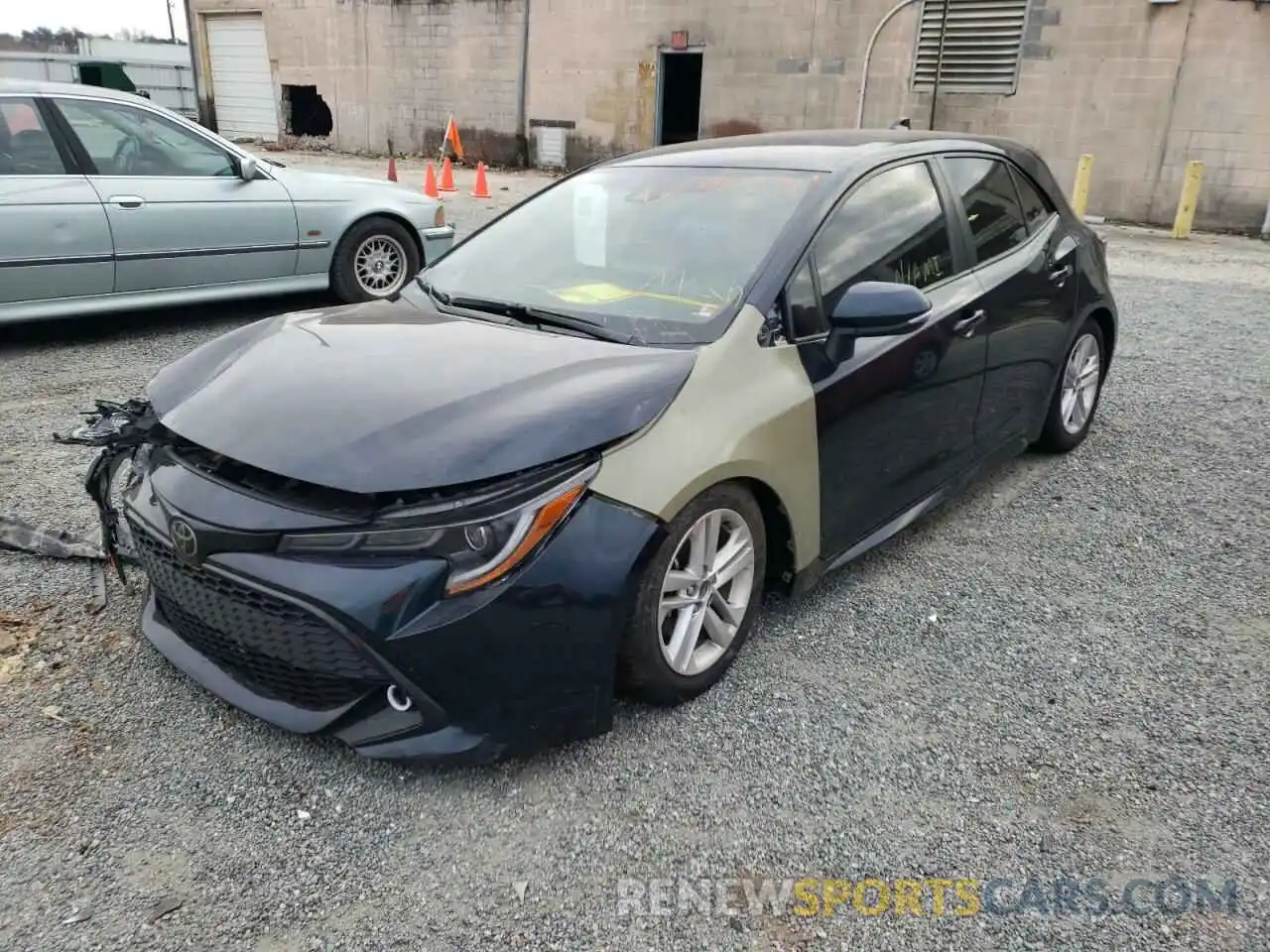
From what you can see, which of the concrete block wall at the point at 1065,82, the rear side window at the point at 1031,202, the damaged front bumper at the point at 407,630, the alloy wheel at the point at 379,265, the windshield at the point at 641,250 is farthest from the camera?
the concrete block wall at the point at 1065,82

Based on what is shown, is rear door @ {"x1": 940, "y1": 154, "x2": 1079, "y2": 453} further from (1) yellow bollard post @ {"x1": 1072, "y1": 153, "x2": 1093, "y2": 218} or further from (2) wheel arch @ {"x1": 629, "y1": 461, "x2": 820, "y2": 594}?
(1) yellow bollard post @ {"x1": 1072, "y1": 153, "x2": 1093, "y2": 218}

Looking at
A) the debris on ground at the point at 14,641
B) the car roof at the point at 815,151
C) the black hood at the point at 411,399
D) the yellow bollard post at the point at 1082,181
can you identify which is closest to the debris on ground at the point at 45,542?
the debris on ground at the point at 14,641

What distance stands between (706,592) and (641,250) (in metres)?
1.22

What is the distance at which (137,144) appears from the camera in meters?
6.04

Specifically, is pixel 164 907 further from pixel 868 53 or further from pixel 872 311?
pixel 868 53

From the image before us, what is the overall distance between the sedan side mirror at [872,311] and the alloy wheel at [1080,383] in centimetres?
193

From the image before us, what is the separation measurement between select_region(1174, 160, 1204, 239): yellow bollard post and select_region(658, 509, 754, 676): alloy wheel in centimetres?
1266

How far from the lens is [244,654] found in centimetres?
242

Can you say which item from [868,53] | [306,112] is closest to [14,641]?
[868,53]

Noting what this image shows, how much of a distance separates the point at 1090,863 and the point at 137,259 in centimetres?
600

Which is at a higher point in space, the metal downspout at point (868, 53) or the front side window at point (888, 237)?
the metal downspout at point (868, 53)

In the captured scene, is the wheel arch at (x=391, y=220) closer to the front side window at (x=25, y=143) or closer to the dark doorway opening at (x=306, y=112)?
the front side window at (x=25, y=143)

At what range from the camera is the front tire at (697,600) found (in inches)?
97.6

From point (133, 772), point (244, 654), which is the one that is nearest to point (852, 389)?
point (244, 654)
